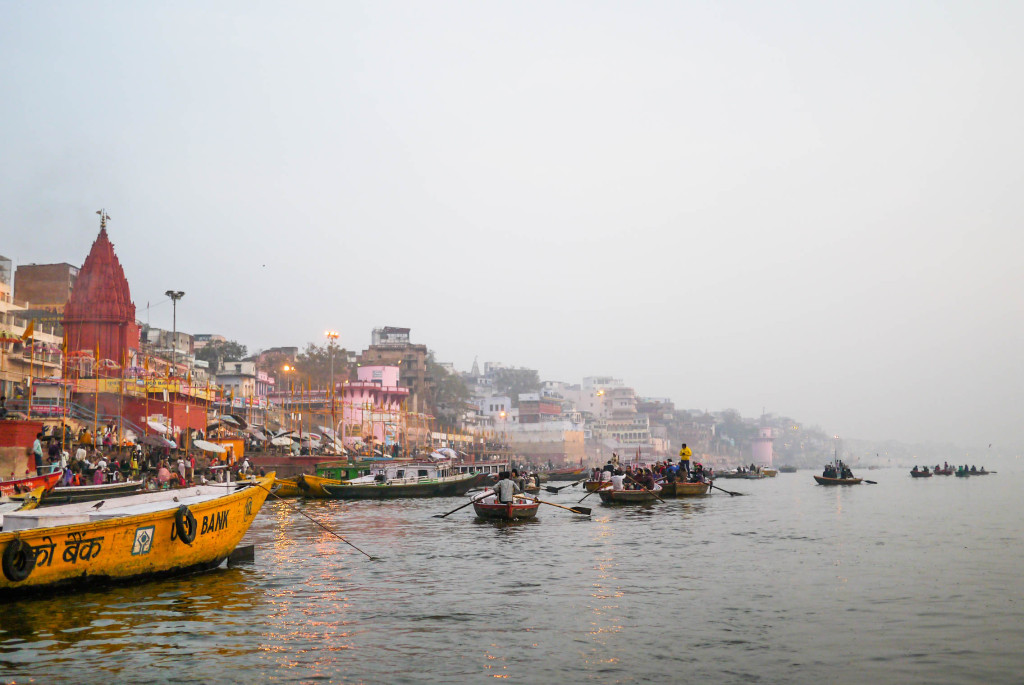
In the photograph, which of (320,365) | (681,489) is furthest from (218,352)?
(681,489)

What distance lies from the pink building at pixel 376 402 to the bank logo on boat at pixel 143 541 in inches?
2678

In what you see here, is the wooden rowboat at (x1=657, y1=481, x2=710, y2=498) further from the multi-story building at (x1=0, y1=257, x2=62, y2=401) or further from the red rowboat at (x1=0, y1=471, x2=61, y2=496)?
the multi-story building at (x1=0, y1=257, x2=62, y2=401)

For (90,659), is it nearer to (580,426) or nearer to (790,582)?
(790,582)

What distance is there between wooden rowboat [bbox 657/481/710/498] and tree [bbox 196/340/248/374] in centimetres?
6260

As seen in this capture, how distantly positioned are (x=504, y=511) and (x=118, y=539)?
47.5 ft

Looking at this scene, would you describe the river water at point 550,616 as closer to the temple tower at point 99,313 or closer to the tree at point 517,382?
the temple tower at point 99,313

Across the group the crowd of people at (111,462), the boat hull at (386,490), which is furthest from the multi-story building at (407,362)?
the boat hull at (386,490)

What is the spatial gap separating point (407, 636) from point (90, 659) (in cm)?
353

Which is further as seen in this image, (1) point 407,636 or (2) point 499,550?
(2) point 499,550

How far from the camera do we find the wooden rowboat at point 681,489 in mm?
37000

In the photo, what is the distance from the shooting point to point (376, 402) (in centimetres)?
9050

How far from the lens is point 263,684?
8.55 meters

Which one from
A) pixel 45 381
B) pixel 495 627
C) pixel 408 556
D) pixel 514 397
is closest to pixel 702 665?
pixel 495 627

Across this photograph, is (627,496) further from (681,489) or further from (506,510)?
(506,510)
